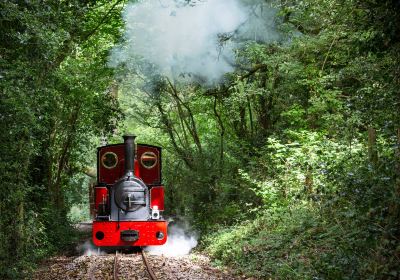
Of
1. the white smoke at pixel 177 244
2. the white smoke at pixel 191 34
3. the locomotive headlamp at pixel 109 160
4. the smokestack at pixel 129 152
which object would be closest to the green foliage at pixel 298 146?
the white smoke at pixel 191 34

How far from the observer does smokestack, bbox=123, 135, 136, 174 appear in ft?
41.4

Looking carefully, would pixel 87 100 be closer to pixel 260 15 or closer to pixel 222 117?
pixel 222 117

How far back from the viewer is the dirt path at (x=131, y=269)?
352 inches

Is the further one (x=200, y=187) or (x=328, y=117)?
(x=200, y=187)

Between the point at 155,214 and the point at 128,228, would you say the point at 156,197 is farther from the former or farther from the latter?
the point at 128,228

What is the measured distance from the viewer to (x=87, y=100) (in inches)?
607

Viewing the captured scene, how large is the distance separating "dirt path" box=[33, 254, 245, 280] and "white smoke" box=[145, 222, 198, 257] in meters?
1.88

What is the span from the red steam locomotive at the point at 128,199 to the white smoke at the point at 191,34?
2.82 meters

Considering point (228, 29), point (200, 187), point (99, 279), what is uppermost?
point (228, 29)

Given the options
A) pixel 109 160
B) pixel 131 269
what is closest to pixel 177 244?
pixel 109 160

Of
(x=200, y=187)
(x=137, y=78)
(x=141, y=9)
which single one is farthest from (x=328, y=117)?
(x=137, y=78)

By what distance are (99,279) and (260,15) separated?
7203 millimetres

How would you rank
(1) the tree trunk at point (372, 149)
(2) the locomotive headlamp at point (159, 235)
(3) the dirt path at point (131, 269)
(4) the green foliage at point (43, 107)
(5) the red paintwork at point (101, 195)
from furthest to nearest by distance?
(5) the red paintwork at point (101, 195) < (2) the locomotive headlamp at point (159, 235) < (3) the dirt path at point (131, 269) < (4) the green foliage at point (43, 107) < (1) the tree trunk at point (372, 149)

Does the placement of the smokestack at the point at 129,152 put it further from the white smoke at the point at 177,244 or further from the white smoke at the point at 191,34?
the white smoke at the point at 191,34
